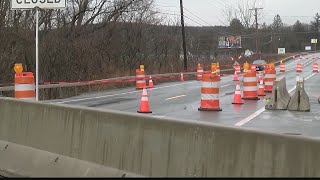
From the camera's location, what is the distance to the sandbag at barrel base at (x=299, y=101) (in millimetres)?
13325

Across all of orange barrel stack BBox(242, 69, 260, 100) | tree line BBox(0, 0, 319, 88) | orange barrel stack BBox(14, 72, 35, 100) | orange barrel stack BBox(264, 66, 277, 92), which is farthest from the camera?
tree line BBox(0, 0, 319, 88)

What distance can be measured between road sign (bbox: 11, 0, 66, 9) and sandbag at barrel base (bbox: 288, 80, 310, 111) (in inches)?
281

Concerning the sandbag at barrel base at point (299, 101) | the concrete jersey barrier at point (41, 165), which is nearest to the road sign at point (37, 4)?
the concrete jersey barrier at point (41, 165)

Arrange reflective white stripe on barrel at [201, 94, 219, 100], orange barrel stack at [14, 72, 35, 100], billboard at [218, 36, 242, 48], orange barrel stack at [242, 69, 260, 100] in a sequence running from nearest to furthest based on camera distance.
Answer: orange barrel stack at [14, 72, 35, 100] → reflective white stripe on barrel at [201, 94, 219, 100] → orange barrel stack at [242, 69, 260, 100] → billboard at [218, 36, 242, 48]

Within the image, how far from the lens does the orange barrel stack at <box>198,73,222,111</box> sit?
13.5 metres

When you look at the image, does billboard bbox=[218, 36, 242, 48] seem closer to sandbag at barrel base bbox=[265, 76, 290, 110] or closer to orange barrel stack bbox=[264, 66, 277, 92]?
orange barrel stack bbox=[264, 66, 277, 92]

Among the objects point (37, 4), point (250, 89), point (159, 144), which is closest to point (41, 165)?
point (159, 144)

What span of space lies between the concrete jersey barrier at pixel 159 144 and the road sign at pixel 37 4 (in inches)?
200

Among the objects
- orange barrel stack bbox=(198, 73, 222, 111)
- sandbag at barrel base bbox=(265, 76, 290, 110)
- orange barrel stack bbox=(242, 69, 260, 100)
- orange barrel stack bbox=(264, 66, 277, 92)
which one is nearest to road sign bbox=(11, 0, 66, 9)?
orange barrel stack bbox=(198, 73, 222, 111)

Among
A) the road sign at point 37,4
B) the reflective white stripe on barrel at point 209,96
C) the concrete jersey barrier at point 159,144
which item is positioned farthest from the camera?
the reflective white stripe on barrel at point 209,96

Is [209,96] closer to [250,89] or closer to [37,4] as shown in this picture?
[250,89]

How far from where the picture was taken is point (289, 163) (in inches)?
151

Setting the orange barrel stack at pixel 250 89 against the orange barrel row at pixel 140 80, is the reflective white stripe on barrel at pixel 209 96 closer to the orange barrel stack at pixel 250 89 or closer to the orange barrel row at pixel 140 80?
the orange barrel stack at pixel 250 89

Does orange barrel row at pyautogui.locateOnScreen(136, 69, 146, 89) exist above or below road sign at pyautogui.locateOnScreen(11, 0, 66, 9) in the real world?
below
